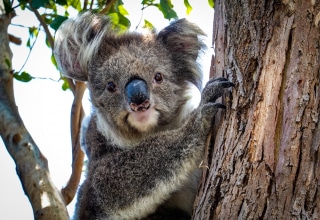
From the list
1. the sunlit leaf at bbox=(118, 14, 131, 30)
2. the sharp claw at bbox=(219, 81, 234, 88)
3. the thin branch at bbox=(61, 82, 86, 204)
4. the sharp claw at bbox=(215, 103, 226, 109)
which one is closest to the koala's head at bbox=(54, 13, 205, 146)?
the sunlit leaf at bbox=(118, 14, 131, 30)

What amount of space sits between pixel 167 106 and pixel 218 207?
1448 mm

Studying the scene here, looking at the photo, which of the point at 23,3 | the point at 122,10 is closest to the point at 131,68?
the point at 23,3

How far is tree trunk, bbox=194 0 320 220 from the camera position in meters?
2.53

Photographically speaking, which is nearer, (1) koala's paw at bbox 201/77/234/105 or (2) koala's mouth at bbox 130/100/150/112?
(1) koala's paw at bbox 201/77/234/105

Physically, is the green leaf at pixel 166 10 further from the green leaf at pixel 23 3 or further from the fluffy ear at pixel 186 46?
the green leaf at pixel 23 3

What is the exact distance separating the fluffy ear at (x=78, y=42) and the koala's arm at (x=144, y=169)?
624 millimetres

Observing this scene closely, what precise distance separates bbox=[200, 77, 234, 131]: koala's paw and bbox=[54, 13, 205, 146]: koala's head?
60 cm

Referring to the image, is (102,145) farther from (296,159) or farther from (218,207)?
(296,159)

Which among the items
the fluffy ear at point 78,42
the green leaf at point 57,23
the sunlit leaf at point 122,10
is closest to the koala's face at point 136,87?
the fluffy ear at point 78,42

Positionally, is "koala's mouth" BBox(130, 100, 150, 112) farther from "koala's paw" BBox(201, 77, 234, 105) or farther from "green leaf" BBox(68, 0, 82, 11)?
"green leaf" BBox(68, 0, 82, 11)

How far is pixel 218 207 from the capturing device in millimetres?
2713

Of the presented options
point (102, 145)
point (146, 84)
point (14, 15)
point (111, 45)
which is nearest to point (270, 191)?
A: point (146, 84)

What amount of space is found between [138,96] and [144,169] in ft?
1.79

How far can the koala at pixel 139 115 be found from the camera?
3.50m
